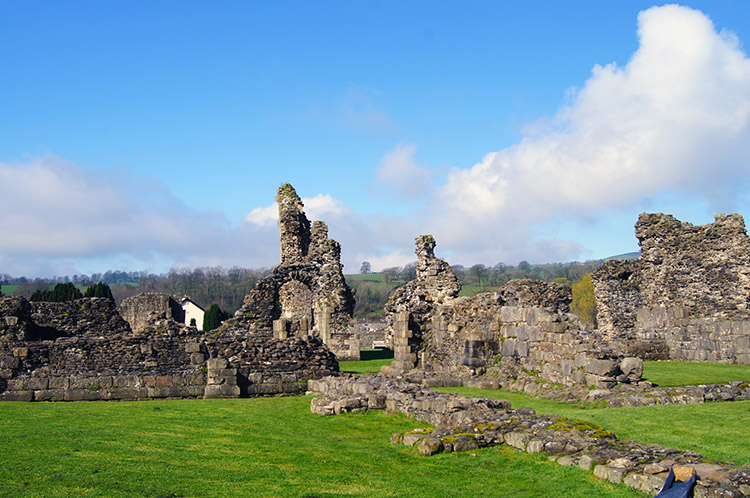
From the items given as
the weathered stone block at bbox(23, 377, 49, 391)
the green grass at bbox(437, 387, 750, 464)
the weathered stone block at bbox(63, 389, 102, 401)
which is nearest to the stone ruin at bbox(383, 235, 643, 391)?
the green grass at bbox(437, 387, 750, 464)

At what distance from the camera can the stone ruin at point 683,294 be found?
2469 cm

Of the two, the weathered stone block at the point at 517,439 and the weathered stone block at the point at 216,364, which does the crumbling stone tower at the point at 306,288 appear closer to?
the weathered stone block at the point at 216,364

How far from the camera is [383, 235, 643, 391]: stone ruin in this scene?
16125 millimetres

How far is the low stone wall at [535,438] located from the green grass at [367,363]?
9.98 meters

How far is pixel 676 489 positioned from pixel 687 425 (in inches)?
164

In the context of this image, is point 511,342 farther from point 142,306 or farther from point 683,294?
point 142,306

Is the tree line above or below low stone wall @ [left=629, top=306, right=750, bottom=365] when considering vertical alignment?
above

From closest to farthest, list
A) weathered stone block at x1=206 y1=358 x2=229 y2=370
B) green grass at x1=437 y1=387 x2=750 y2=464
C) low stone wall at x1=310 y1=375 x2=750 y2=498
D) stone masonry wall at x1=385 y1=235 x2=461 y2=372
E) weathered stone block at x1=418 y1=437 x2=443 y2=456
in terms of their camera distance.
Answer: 1. low stone wall at x1=310 y1=375 x2=750 y2=498
2. green grass at x1=437 y1=387 x2=750 y2=464
3. weathered stone block at x1=418 y1=437 x2=443 y2=456
4. weathered stone block at x1=206 y1=358 x2=229 y2=370
5. stone masonry wall at x1=385 y1=235 x2=461 y2=372

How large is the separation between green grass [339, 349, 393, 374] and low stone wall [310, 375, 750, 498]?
9.98 meters

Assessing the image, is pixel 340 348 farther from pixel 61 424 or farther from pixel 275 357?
pixel 61 424

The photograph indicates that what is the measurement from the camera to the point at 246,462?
9.05 m

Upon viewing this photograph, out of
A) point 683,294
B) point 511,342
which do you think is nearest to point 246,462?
point 511,342

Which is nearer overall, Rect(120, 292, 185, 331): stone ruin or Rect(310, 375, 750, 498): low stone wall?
Rect(310, 375, 750, 498): low stone wall

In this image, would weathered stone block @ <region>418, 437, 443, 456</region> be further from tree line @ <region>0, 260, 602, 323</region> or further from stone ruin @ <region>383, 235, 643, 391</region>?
tree line @ <region>0, 260, 602, 323</region>
